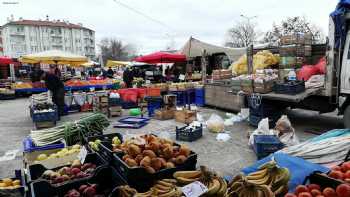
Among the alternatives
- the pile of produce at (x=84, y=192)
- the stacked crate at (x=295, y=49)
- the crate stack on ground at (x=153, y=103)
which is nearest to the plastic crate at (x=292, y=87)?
the stacked crate at (x=295, y=49)

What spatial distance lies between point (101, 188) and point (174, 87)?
1011 cm

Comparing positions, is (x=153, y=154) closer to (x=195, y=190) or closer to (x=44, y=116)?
(x=195, y=190)

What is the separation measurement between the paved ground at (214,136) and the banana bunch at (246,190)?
273 cm

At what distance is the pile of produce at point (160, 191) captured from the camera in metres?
2.23

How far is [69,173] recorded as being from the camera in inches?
122

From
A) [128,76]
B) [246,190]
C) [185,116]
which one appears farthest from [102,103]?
[246,190]

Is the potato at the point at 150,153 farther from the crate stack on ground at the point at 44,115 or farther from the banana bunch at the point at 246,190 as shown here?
the crate stack on ground at the point at 44,115

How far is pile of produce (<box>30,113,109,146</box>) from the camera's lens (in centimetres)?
482

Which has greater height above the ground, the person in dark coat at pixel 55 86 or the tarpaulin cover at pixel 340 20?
the tarpaulin cover at pixel 340 20

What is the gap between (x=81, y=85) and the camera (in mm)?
17297

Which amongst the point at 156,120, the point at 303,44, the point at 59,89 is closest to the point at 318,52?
the point at 303,44

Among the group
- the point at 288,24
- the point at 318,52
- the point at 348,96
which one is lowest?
the point at 348,96

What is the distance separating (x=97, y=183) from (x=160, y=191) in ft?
3.18

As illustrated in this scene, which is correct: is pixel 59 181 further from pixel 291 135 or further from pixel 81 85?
pixel 81 85
